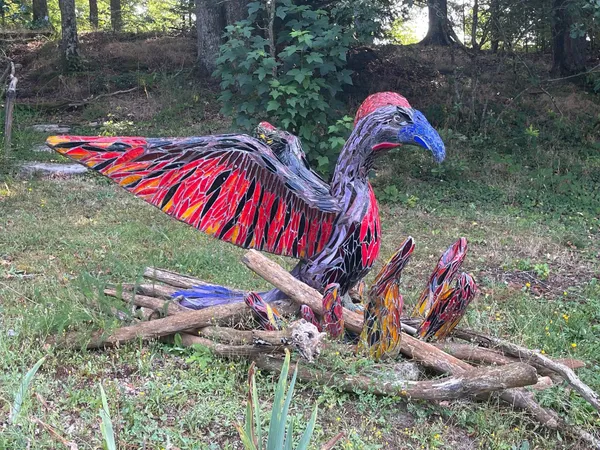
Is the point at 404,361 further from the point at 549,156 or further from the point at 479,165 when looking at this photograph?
the point at 549,156

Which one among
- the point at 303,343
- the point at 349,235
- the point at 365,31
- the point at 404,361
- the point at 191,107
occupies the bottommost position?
the point at 404,361

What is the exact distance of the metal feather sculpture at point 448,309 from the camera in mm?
3162

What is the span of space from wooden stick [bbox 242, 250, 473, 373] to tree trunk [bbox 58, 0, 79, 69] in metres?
9.89

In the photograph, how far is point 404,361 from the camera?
3049 mm

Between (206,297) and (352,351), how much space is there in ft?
3.32

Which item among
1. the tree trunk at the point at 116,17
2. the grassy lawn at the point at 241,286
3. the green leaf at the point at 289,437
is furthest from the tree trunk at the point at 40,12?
the green leaf at the point at 289,437

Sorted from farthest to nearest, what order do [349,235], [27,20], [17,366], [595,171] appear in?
1. [27,20]
2. [595,171]
3. [349,235]
4. [17,366]

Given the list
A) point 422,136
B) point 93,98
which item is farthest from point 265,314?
point 93,98

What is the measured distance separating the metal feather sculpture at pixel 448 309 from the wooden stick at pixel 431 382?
46 centimetres

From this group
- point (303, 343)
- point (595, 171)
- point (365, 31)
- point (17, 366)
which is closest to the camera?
point (303, 343)

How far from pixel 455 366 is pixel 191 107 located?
→ 851cm

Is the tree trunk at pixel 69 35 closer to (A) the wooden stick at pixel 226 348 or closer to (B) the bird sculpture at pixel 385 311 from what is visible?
(A) the wooden stick at pixel 226 348

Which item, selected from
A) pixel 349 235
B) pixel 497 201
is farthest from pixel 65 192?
pixel 497 201

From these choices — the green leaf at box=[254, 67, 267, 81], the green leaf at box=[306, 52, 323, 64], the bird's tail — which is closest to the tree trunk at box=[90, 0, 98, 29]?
the green leaf at box=[254, 67, 267, 81]
